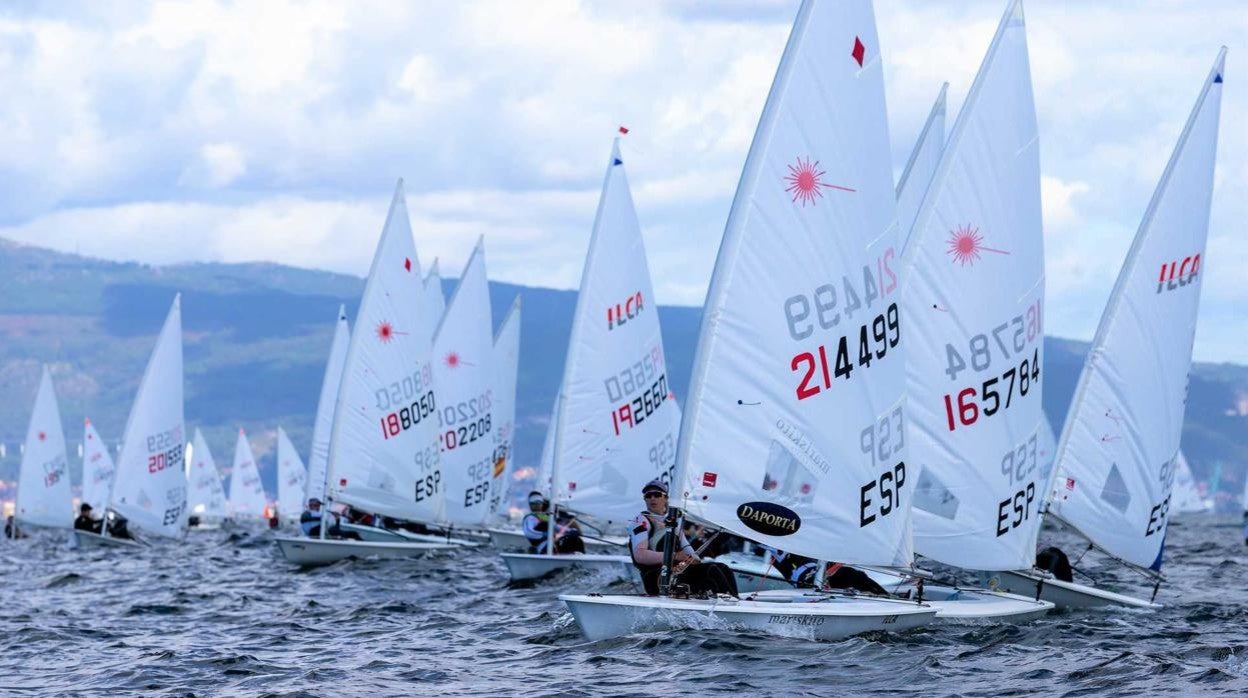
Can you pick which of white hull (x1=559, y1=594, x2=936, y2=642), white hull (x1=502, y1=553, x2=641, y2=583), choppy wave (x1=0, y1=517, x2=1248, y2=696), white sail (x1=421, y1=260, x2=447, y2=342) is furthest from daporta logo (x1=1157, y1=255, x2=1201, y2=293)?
white sail (x1=421, y1=260, x2=447, y2=342)

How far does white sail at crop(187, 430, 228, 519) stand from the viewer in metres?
79.0

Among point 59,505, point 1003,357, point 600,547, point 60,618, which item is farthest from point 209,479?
point 1003,357

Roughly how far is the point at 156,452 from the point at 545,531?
1473cm

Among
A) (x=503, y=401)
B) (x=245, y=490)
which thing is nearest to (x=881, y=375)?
(x=503, y=401)

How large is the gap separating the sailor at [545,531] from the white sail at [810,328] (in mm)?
10085

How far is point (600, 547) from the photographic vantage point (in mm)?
36375

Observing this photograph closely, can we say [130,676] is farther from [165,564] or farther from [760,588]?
[165,564]

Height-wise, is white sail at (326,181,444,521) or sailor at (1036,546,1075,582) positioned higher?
white sail at (326,181,444,521)

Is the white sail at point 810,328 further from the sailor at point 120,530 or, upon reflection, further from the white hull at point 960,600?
the sailor at point 120,530

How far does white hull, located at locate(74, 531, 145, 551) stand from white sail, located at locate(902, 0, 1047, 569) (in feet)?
79.0

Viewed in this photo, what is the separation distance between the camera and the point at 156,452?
127ft

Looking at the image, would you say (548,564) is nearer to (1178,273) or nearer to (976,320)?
(976,320)

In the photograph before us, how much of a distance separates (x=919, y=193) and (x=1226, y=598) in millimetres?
6392

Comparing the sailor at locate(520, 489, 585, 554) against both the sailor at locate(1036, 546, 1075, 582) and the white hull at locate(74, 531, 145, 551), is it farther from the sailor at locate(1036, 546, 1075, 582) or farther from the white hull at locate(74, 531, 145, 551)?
the white hull at locate(74, 531, 145, 551)
